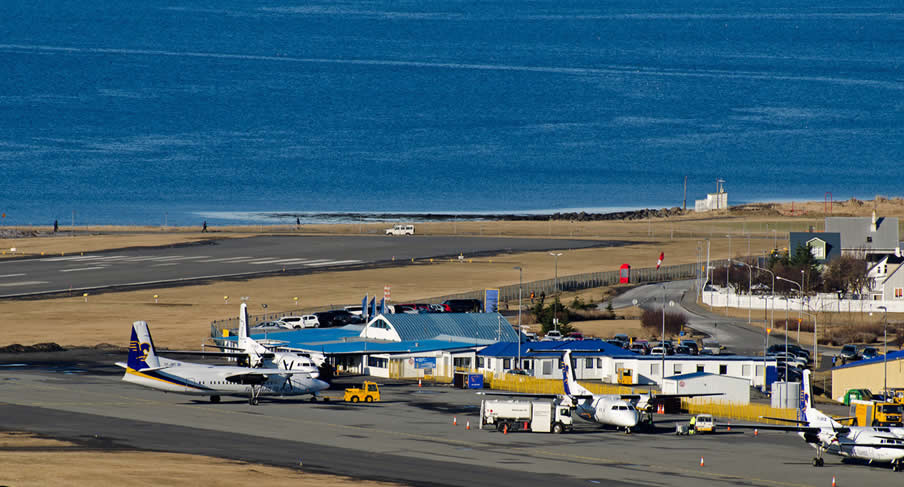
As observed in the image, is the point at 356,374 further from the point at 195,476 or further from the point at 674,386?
the point at 195,476

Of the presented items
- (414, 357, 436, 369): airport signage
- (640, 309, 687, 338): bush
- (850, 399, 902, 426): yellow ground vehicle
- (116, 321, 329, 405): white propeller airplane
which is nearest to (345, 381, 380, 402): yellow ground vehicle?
(116, 321, 329, 405): white propeller airplane

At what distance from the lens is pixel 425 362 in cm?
8675

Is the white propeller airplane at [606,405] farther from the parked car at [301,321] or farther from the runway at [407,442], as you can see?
the parked car at [301,321]

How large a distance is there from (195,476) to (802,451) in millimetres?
28462

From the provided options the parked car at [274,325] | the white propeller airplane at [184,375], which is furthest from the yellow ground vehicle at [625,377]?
the parked car at [274,325]

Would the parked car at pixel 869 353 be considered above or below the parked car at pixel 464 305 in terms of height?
below

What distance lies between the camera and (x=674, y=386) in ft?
259

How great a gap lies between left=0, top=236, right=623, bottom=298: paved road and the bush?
48842mm

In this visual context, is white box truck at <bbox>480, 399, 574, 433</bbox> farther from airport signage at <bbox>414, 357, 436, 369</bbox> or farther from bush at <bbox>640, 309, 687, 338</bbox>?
bush at <bbox>640, 309, 687, 338</bbox>

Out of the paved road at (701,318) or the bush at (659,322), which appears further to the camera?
the bush at (659,322)

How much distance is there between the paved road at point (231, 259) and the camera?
133500 mm

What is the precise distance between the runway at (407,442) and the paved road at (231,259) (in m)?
61.1

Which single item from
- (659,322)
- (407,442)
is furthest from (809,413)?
(659,322)

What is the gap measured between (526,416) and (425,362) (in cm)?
2508
